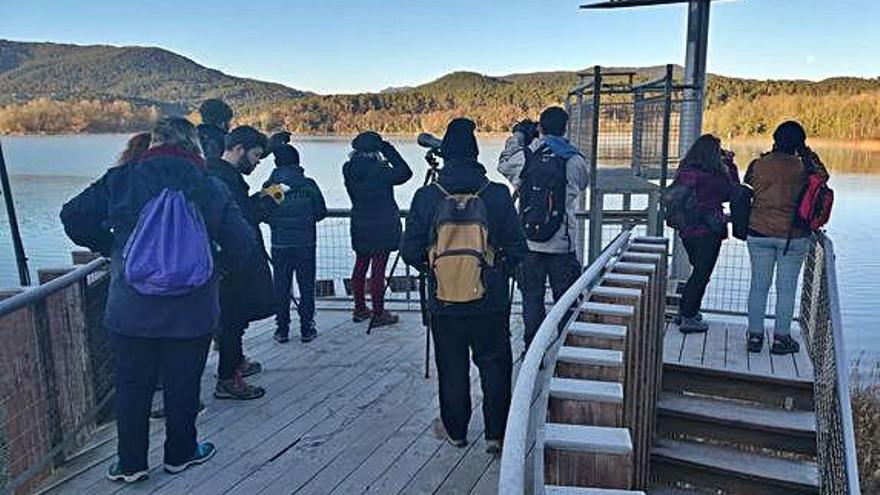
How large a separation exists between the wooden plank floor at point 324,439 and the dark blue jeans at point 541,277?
476 millimetres

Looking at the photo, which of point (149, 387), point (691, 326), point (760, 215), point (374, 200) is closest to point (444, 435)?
Answer: point (149, 387)

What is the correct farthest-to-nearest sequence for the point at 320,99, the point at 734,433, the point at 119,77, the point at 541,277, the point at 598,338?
the point at 119,77, the point at 320,99, the point at 734,433, the point at 541,277, the point at 598,338

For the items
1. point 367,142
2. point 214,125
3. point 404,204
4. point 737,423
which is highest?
point 214,125

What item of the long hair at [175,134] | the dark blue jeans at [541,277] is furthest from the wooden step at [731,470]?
the long hair at [175,134]

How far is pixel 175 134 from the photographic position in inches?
99.0

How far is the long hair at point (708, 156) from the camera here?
4.09 m

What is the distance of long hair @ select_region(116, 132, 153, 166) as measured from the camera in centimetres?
272

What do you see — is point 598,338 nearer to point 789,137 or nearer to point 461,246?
point 461,246

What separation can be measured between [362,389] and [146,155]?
1.71m

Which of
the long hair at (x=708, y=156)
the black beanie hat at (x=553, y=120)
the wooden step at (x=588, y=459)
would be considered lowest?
the wooden step at (x=588, y=459)

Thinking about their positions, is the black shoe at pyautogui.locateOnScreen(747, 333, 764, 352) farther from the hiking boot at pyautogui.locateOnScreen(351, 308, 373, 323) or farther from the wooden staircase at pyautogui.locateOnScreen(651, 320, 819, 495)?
the hiking boot at pyautogui.locateOnScreen(351, 308, 373, 323)

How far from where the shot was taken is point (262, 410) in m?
3.39

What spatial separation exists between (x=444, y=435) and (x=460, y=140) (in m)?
1.28

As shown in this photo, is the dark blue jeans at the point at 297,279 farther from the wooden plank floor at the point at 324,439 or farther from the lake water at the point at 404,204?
the lake water at the point at 404,204
